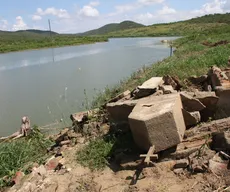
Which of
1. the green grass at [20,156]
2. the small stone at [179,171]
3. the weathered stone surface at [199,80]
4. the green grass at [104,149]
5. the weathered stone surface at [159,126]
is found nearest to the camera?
the small stone at [179,171]

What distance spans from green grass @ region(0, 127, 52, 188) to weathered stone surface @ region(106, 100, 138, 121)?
4.62 ft

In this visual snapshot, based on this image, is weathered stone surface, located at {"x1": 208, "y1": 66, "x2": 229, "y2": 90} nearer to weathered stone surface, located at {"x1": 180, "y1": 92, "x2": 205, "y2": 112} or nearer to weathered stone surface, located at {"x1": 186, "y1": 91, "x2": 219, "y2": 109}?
weathered stone surface, located at {"x1": 186, "y1": 91, "x2": 219, "y2": 109}

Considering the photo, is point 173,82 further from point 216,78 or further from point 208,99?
point 208,99

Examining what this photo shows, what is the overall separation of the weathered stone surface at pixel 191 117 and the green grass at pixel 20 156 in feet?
8.28

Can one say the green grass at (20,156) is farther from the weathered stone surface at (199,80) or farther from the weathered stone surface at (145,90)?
the weathered stone surface at (199,80)

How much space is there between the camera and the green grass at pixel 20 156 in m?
5.01

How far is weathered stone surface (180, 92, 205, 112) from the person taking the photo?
16.0 ft

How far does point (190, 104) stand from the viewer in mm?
4906

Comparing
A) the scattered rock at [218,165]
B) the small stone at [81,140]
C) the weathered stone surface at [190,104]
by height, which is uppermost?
the weathered stone surface at [190,104]

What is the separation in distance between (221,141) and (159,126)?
818 millimetres

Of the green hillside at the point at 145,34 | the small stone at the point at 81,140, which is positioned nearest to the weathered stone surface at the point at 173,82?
the small stone at the point at 81,140

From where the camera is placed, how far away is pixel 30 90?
14.0 m

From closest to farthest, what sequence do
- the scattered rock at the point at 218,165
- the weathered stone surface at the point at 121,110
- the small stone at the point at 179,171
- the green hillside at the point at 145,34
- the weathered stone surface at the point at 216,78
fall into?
the scattered rock at the point at 218,165
the small stone at the point at 179,171
the weathered stone surface at the point at 121,110
the weathered stone surface at the point at 216,78
the green hillside at the point at 145,34

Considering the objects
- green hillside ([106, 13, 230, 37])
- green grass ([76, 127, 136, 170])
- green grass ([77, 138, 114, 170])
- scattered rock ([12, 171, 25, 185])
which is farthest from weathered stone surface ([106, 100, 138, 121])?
green hillside ([106, 13, 230, 37])
